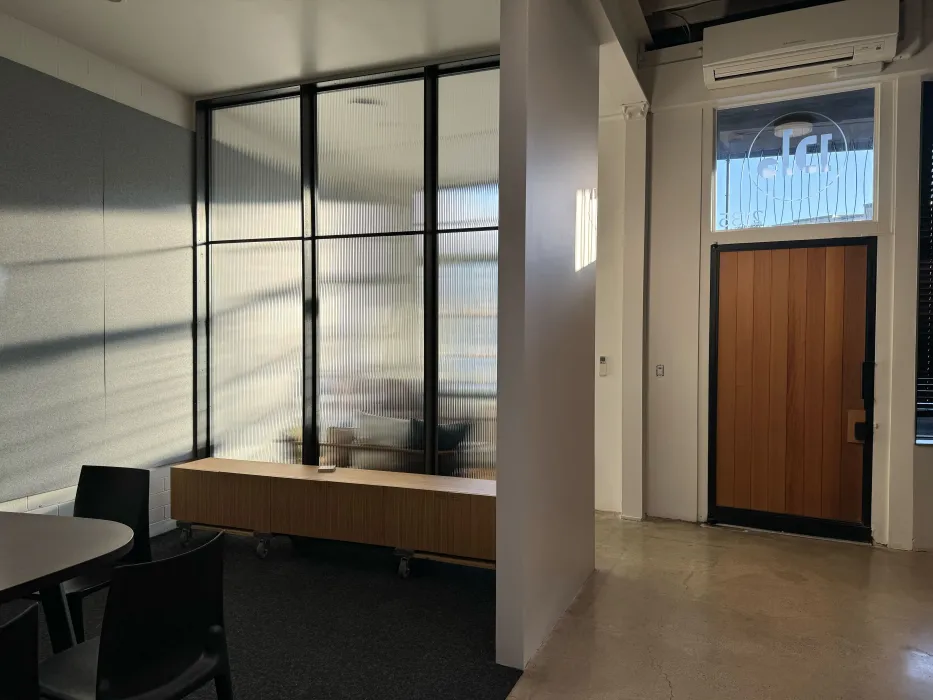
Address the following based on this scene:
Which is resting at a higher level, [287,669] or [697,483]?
[697,483]

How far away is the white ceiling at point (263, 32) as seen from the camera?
375 centimetres

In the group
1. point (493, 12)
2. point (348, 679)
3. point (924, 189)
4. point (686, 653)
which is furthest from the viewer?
point (924, 189)

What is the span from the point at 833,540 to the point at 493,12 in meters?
4.14

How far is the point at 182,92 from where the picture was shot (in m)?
5.06

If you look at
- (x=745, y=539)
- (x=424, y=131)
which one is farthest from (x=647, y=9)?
(x=745, y=539)

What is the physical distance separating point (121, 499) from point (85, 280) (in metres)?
2.14

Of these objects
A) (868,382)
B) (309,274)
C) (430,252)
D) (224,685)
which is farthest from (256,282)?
(868,382)

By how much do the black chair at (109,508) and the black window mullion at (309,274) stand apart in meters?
2.03

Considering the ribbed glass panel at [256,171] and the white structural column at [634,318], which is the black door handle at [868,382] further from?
the ribbed glass panel at [256,171]

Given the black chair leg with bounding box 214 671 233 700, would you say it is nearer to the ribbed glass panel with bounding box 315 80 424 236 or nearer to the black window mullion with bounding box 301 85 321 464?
the black window mullion with bounding box 301 85 321 464

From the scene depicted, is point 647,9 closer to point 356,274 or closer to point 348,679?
point 356,274

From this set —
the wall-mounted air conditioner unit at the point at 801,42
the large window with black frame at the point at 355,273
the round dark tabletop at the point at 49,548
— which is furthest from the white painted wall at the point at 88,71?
the wall-mounted air conditioner unit at the point at 801,42

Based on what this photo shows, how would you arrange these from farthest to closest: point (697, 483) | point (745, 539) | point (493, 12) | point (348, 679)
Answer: point (697, 483), point (745, 539), point (493, 12), point (348, 679)

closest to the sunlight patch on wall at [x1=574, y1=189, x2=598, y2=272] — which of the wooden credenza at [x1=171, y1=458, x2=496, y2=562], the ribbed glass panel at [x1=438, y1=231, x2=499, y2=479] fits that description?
→ the ribbed glass panel at [x1=438, y1=231, x2=499, y2=479]
